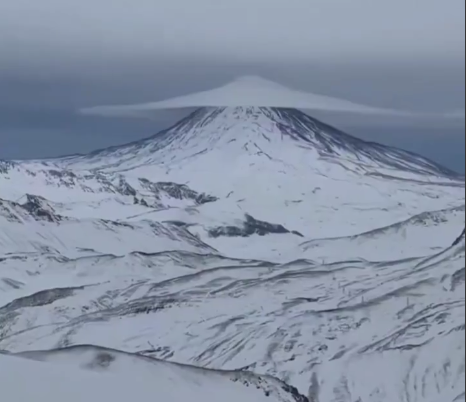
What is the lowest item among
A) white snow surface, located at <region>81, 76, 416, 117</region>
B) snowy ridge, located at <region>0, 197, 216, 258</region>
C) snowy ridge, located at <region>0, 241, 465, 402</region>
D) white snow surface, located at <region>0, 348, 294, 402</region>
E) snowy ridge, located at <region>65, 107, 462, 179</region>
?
white snow surface, located at <region>0, 348, 294, 402</region>

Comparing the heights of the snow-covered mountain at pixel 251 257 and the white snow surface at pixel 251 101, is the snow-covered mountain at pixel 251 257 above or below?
below

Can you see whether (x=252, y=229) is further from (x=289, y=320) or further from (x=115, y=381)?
(x=115, y=381)

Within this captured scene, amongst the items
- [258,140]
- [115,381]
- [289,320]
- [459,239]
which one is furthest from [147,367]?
[459,239]

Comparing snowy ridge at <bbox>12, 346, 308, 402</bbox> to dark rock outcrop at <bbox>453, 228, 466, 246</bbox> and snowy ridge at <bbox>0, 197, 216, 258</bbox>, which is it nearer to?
snowy ridge at <bbox>0, 197, 216, 258</bbox>

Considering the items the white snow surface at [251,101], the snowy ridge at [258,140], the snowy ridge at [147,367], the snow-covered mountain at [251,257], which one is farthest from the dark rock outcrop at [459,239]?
the snowy ridge at [147,367]

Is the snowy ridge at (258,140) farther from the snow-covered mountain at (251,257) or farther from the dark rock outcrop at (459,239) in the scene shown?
the dark rock outcrop at (459,239)

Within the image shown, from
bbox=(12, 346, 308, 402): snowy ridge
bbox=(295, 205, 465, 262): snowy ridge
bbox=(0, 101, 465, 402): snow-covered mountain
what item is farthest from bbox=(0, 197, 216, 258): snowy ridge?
bbox=(295, 205, 465, 262): snowy ridge
